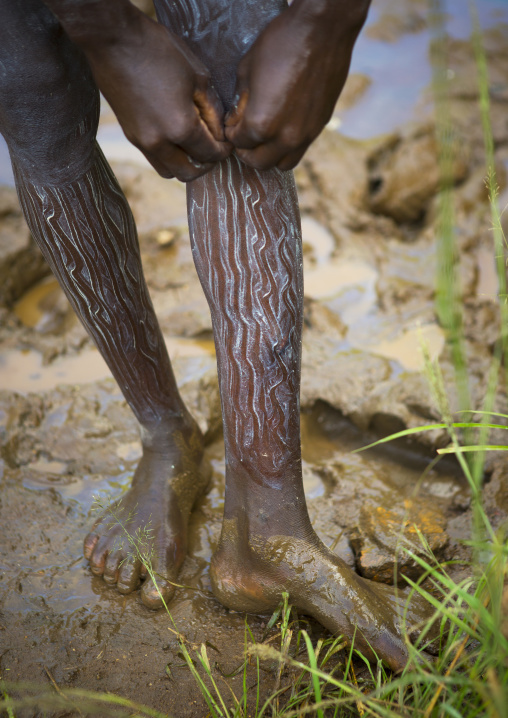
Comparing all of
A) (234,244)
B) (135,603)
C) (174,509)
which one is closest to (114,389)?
(174,509)

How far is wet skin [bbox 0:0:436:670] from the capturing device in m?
1.08

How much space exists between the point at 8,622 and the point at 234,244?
1.02 meters

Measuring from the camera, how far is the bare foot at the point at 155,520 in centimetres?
157

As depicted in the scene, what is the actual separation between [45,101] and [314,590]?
47.5 inches

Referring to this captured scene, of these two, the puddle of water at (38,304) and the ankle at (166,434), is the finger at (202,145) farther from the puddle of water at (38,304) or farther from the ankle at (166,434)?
the puddle of water at (38,304)

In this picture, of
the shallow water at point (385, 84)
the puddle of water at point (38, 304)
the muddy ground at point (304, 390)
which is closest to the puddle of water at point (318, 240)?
the muddy ground at point (304, 390)

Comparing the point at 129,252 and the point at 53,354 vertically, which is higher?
the point at 129,252

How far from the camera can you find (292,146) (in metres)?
1.14

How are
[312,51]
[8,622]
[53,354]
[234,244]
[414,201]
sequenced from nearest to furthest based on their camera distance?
[312,51]
[234,244]
[8,622]
[53,354]
[414,201]

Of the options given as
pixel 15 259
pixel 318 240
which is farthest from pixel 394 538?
pixel 15 259

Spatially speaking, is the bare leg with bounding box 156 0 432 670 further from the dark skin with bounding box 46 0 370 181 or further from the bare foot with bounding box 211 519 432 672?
the dark skin with bounding box 46 0 370 181

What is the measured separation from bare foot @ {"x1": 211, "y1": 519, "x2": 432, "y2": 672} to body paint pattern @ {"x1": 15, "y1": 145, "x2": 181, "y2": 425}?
18.6 inches

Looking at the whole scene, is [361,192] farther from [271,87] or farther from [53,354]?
[271,87]

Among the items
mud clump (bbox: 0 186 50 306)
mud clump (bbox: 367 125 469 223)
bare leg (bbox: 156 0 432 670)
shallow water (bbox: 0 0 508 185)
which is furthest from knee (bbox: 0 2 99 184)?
shallow water (bbox: 0 0 508 185)
